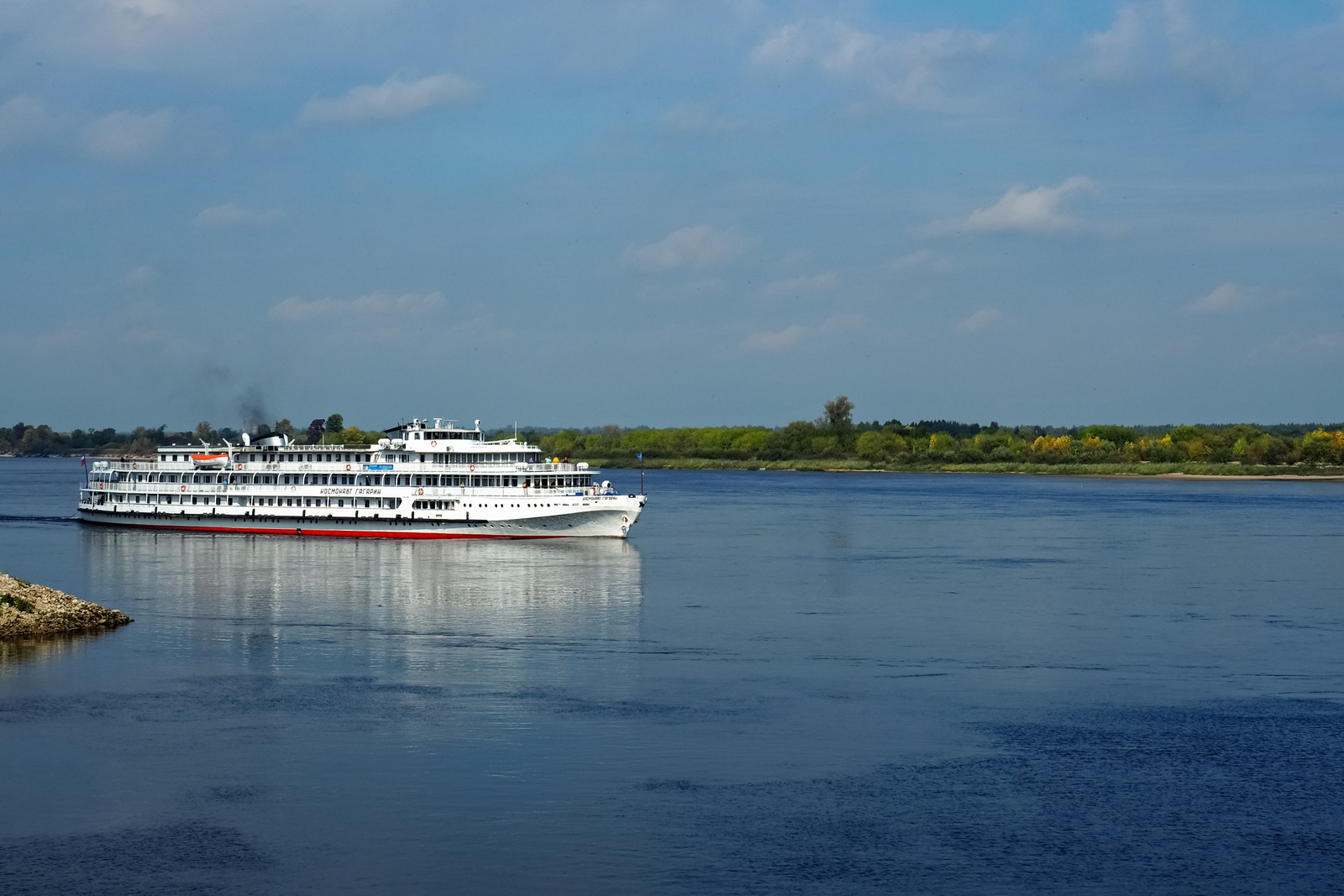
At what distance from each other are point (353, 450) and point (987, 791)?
2490 inches

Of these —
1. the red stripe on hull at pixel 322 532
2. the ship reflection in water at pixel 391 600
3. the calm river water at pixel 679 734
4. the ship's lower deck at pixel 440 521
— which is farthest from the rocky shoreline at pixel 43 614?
the red stripe on hull at pixel 322 532

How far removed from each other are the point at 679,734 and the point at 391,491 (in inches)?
2150

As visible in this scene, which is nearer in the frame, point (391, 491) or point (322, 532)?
point (391, 491)

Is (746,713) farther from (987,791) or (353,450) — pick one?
(353,450)

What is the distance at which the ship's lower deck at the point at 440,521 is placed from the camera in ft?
262

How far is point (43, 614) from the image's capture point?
1799 inches

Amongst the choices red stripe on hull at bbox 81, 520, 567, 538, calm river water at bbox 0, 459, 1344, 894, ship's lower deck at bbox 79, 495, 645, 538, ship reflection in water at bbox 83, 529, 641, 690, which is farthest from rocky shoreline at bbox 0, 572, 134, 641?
red stripe on hull at bbox 81, 520, 567, 538

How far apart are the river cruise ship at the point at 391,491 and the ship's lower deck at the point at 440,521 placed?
0.05 m

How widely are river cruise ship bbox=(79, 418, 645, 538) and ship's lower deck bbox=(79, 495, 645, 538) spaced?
0.05 metres

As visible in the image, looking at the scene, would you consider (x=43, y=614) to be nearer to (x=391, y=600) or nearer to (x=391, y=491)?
(x=391, y=600)

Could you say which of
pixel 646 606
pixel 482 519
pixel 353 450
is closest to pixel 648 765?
pixel 646 606

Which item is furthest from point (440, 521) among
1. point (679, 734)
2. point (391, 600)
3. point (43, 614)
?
point (679, 734)

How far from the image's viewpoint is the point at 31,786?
2708 centimetres

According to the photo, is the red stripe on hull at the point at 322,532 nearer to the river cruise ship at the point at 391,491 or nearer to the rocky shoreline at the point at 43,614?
the river cruise ship at the point at 391,491
